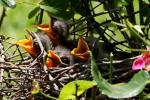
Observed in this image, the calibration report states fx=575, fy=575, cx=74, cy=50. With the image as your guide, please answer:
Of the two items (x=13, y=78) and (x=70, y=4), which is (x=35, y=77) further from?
(x=70, y=4)

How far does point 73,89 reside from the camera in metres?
1.40

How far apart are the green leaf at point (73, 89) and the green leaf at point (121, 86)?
3.2 inches

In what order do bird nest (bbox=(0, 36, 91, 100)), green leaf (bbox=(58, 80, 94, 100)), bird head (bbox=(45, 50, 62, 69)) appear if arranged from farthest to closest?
bird head (bbox=(45, 50, 62, 69))
bird nest (bbox=(0, 36, 91, 100))
green leaf (bbox=(58, 80, 94, 100))

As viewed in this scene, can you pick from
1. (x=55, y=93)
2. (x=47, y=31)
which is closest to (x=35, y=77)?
(x=55, y=93)

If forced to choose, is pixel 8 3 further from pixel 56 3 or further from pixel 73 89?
pixel 73 89

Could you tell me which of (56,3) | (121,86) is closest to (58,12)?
(56,3)

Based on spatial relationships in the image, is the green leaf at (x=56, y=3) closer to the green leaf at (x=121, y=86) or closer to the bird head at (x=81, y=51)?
the bird head at (x=81, y=51)

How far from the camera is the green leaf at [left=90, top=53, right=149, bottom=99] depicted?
48.9 inches

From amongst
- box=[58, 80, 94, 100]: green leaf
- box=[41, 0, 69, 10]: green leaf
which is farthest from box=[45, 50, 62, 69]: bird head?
box=[58, 80, 94, 100]: green leaf

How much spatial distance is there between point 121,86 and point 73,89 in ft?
0.53

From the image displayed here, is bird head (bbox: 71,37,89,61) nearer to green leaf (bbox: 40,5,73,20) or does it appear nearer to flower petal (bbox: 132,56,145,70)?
green leaf (bbox: 40,5,73,20)

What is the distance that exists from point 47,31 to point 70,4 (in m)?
0.12

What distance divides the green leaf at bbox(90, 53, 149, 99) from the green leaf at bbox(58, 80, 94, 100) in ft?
0.26

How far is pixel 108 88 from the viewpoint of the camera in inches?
49.3
